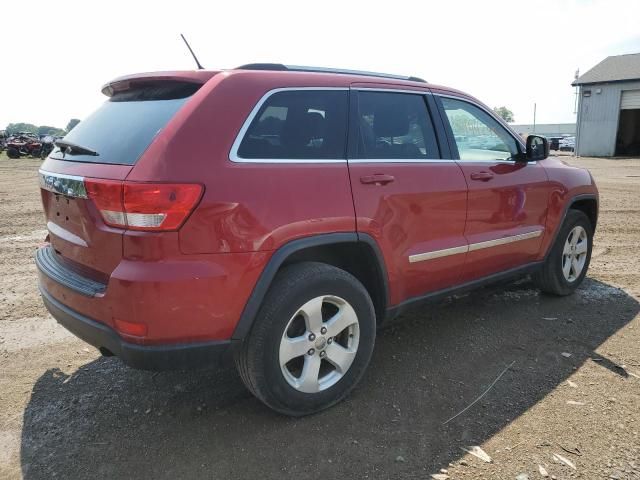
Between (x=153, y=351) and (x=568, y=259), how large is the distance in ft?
12.8

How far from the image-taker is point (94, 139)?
2738mm

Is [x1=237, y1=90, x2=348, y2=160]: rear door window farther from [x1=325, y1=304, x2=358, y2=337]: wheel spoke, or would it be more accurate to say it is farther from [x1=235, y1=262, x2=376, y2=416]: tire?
[x1=325, y1=304, x2=358, y2=337]: wheel spoke

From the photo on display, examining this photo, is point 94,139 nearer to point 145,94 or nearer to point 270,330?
point 145,94

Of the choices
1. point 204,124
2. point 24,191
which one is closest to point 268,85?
point 204,124

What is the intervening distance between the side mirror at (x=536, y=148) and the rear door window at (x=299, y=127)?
188 centimetres

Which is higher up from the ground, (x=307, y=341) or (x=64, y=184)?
(x=64, y=184)

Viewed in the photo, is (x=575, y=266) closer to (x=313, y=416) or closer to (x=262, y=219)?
(x=313, y=416)

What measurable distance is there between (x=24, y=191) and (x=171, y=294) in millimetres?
12912

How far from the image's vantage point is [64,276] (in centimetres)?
266

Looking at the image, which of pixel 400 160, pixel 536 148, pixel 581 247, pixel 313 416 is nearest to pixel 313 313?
pixel 313 416

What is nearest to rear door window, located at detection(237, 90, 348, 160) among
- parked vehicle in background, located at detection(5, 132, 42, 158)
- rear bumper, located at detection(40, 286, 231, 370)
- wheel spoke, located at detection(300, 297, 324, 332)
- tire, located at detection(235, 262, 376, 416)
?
tire, located at detection(235, 262, 376, 416)

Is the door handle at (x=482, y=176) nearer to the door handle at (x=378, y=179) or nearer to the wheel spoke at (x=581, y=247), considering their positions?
the door handle at (x=378, y=179)

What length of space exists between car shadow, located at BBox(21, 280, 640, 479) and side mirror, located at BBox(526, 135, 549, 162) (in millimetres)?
1379

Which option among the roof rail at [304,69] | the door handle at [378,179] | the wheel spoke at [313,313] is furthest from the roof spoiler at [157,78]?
the wheel spoke at [313,313]
